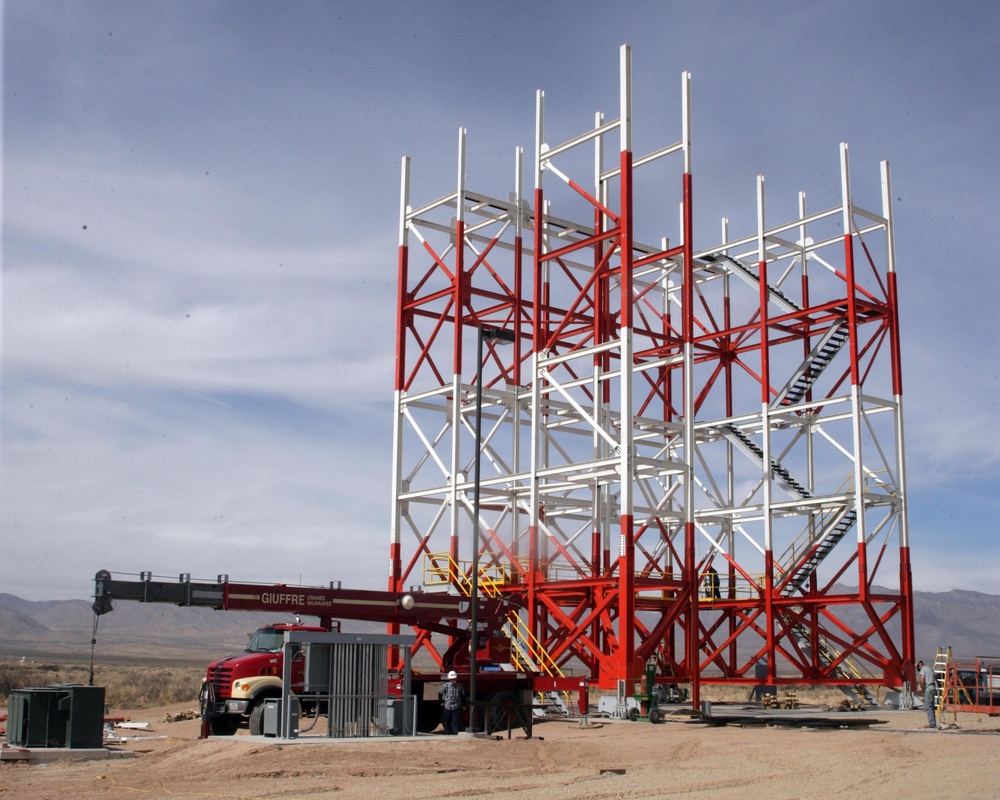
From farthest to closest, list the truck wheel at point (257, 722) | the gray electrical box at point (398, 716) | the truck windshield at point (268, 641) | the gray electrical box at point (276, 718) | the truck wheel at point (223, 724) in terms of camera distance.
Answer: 1. the truck windshield at point (268, 641)
2. the truck wheel at point (223, 724)
3. the gray electrical box at point (398, 716)
4. the truck wheel at point (257, 722)
5. the gray electrical box at point (276, 718)

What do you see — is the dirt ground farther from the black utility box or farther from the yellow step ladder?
the yellow step ladder

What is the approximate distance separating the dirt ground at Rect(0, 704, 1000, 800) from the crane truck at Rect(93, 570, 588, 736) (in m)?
1.44

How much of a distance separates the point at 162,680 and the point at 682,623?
38.6 metres

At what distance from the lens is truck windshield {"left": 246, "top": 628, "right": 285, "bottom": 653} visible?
2789 centimetres

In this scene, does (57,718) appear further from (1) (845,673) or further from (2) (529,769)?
(1) (845,673)

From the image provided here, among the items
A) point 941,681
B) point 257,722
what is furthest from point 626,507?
point 941,681

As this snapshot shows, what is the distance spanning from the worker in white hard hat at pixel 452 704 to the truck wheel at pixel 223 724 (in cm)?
471

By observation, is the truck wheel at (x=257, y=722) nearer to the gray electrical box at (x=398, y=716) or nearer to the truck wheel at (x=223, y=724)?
the truck wheel at (x=223, y=724)

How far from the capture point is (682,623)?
38906mm

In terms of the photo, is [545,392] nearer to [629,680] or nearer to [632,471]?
[632,471]

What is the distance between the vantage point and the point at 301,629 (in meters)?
28.2

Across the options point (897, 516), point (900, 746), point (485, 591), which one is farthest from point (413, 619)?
point (897, 516)

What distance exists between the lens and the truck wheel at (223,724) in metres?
27.2

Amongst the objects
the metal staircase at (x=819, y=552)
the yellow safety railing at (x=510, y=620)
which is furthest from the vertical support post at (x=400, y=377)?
the metal staircase at (x=819, y=552)
